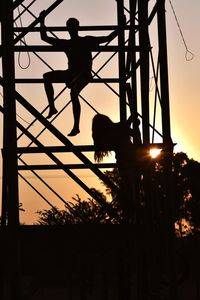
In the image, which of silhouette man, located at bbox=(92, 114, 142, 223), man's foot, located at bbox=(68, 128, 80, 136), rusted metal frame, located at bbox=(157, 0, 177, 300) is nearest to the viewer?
rusted metal frame, located at bbox=(157, 0, 177, 300)

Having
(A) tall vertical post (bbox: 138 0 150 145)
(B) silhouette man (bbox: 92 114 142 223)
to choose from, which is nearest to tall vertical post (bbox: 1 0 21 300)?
(B) silhouette man (bbox: 92 114 142 223)

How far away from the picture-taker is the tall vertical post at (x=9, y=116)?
856 centimetres

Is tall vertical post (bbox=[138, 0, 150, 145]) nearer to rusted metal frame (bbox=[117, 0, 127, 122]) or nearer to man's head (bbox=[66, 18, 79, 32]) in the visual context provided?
man's head (bbox=[66, 18, 79, 32])

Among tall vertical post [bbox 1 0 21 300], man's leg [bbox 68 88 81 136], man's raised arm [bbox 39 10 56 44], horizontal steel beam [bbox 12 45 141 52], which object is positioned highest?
man's raised arm [bbox 39 10 56 44]

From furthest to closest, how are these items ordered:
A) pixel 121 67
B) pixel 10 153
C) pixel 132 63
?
1. pixel 121 67
2. pixel 132 63
3. pixel 10 153

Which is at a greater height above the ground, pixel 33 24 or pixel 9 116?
pixel 33 24

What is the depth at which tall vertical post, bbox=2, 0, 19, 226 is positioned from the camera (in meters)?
8.56

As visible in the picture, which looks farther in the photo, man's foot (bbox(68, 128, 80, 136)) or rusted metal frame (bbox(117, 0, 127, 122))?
rusted metal frame (bbox(117, 0, 127, 122))

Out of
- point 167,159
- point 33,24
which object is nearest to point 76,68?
point 33,24

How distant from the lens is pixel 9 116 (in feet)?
28.7

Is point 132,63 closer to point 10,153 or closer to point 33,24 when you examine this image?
point 33,24

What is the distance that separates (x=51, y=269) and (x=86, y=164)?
29.2ft

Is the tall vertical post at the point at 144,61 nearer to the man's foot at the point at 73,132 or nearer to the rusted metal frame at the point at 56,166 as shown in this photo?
the rusted metal frame at the point at 56,166

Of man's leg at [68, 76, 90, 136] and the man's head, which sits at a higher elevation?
the man's head
